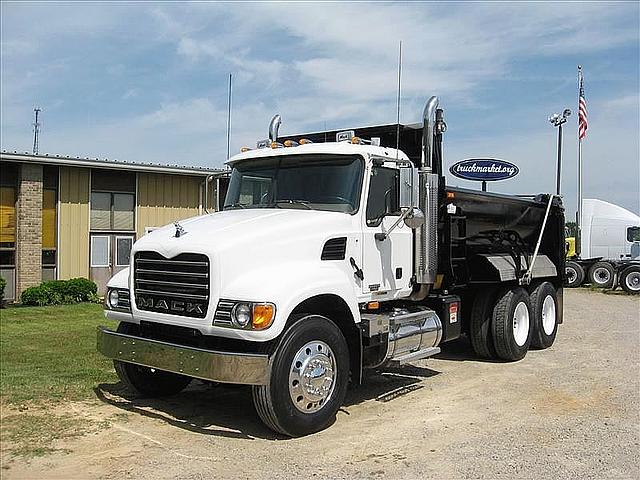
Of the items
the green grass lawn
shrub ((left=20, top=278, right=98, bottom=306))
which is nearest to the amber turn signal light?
the green grass lawn

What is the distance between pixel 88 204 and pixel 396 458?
13.9 meters

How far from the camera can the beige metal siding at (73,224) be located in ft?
56.1

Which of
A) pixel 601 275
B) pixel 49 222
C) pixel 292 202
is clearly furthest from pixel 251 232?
pixel 601 275

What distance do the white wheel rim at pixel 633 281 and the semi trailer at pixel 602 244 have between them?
1750mm

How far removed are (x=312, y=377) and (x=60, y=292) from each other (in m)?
11.4

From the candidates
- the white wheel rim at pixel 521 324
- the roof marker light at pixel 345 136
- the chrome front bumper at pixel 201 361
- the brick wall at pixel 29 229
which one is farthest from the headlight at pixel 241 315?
the brick wall at pixel 29 229

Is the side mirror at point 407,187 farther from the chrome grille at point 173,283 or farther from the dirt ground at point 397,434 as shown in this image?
the chrome grille at point 173,283

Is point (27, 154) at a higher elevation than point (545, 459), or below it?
higher

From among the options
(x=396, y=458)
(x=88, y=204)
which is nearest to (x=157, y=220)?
(x=88, y=204)

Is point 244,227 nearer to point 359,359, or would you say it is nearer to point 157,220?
point 359,359

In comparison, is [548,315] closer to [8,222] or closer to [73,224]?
[73,224]

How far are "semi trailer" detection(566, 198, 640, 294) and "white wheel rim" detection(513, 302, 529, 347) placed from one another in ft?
56.0

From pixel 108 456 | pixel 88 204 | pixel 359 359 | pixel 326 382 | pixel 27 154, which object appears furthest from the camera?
pixel 88 204

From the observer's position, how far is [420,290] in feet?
26.9
